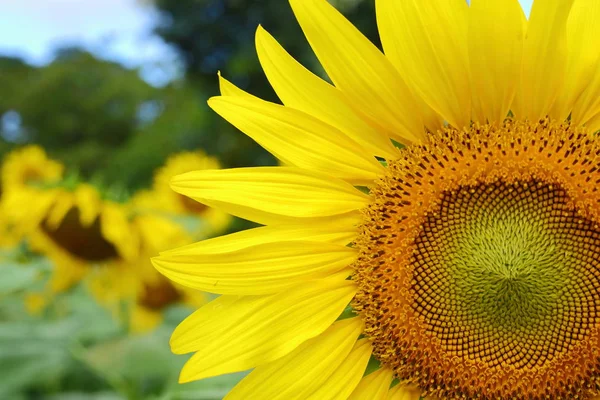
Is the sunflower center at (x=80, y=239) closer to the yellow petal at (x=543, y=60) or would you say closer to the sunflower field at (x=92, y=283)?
the sunflower field at (x=92, y=283)

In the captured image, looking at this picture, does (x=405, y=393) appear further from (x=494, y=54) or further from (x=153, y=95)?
(x=153, y=95)

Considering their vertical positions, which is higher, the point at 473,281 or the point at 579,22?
the point at 579,22

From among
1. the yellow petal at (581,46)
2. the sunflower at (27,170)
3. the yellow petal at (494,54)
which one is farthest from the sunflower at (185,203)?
the yellow petal at (581,46)

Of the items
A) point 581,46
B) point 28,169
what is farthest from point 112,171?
point 581,46

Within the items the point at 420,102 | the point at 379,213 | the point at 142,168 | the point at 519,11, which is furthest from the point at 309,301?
the point at 142,168

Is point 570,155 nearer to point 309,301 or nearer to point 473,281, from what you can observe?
point 473,281

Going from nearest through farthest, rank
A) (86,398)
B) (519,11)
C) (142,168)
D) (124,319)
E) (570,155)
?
(519,11), (570,155), (86,398), (124,319), (142,168)

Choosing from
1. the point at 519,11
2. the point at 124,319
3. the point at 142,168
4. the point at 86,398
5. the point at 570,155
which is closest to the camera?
the point at 519,11
